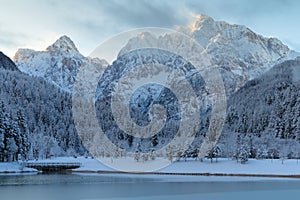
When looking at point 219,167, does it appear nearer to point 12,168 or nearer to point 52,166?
point 52,166

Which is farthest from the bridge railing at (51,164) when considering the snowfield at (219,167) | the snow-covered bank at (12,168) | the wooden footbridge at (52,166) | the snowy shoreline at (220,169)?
the snow-covered bank at (12,168)

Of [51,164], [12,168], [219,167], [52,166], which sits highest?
[12,168]

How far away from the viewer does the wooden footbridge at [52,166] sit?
11454 cm

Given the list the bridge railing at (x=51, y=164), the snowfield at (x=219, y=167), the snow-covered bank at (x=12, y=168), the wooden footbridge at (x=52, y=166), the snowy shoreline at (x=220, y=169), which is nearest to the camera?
the snowy shoreline at (x=220, y=169)

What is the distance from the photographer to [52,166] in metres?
118

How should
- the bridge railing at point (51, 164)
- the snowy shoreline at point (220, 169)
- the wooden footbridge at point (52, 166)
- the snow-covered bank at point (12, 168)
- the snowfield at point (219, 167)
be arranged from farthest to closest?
the wooden footbridge at point (52, 166) < the bridge railing at point (51, 164) < the snow-covered bank at point (12, 168) < the snowfield at point (219, 167) < the snowy shoreline at point (220, 169)

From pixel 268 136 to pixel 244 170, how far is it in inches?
3473

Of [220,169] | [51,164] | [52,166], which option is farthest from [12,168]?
[220,169]

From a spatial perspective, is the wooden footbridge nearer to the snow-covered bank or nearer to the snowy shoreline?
the snowy shoreline

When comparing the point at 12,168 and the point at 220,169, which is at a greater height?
the point at 12,168

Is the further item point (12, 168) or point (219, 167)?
point (219, 167)

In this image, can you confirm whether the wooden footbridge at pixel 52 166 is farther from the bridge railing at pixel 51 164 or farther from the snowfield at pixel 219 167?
the snowfield at pixel 219 167

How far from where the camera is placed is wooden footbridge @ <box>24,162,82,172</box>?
115 m

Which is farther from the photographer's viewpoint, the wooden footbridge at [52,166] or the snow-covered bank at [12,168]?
the wooden footbridge at [52,166]
